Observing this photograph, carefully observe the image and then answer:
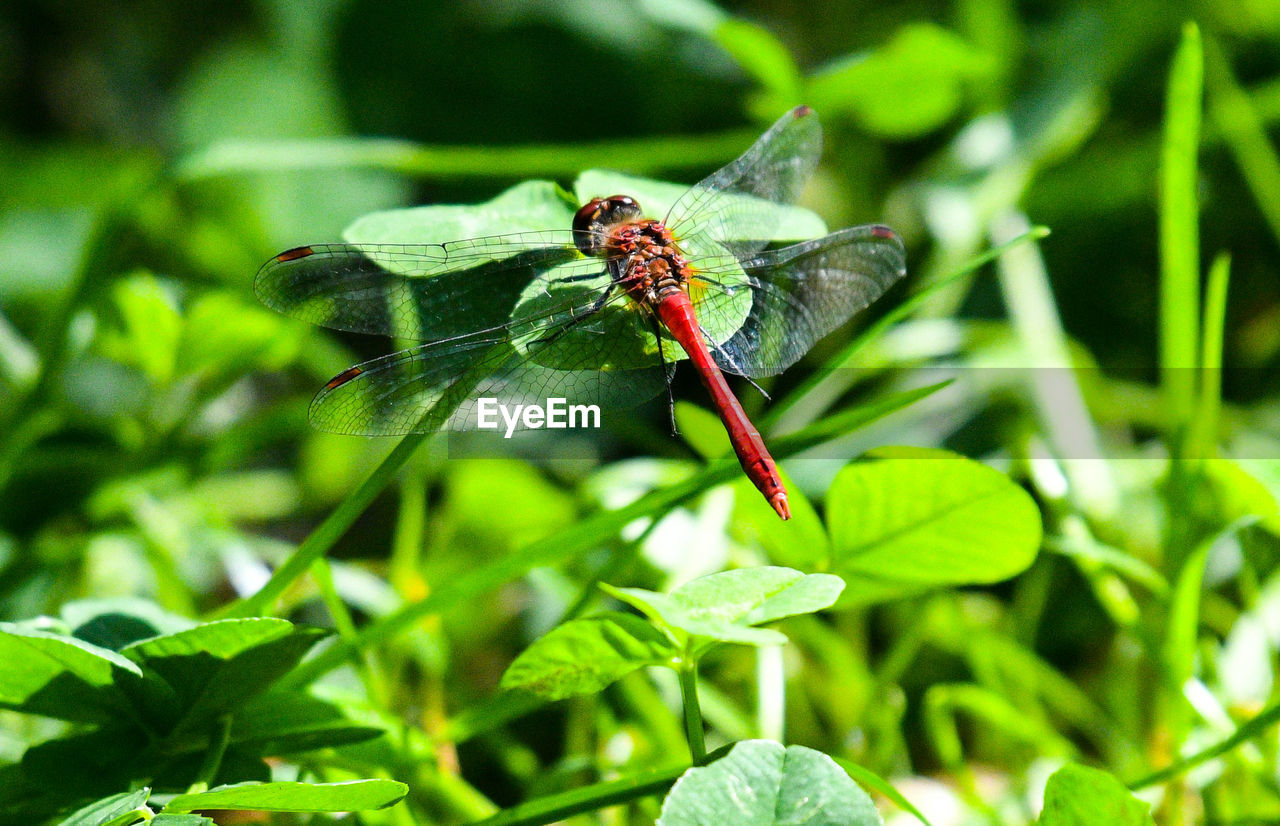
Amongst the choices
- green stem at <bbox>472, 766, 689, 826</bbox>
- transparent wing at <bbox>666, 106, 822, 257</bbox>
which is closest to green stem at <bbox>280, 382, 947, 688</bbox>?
green stem at <bbox>472, 766, 689, 826</bbox>

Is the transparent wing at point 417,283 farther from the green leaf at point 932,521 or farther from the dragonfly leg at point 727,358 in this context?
the green leaf at point 932,521

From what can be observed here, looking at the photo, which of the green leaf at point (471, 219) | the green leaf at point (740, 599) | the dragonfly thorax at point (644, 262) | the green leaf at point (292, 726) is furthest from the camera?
the dragonfly thorax at point (644, 262)

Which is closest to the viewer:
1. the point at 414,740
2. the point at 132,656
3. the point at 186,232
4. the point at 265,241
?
the point at 132,656

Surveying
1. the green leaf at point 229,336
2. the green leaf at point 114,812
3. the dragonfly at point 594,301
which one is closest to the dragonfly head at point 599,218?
the dragonfly at point 594,301

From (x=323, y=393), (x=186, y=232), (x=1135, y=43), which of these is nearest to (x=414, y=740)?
(x=323, y=393)

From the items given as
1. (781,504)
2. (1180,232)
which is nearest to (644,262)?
(781,504)

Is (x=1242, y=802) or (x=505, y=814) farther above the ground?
(x=505, y=814)

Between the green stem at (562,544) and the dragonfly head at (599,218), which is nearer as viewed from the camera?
the green stem at (562,544)

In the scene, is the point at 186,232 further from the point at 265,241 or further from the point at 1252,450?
the point at 1252,450
